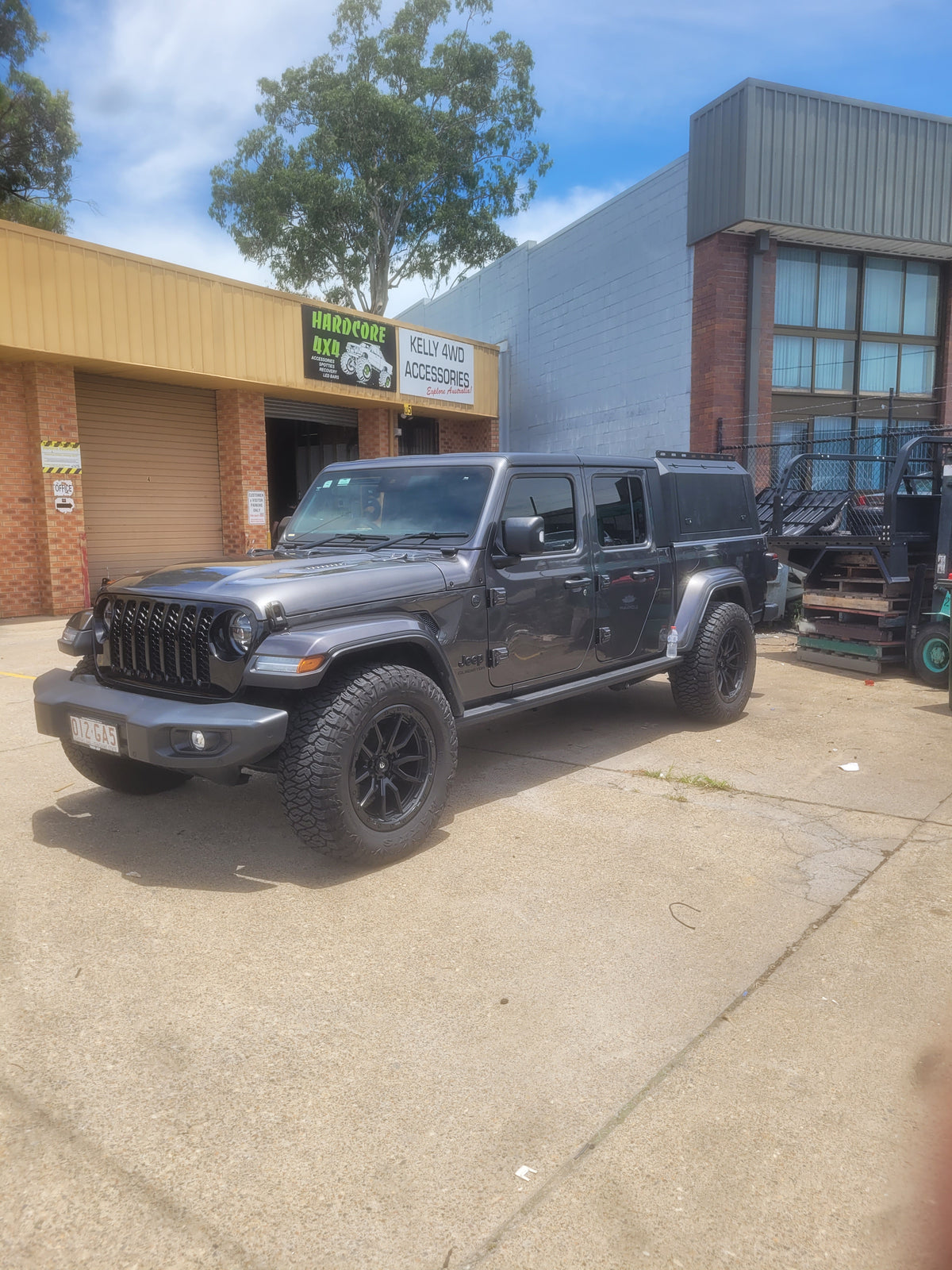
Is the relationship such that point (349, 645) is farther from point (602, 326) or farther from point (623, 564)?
point (602, 326)

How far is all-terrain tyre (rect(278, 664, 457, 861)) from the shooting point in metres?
3.66

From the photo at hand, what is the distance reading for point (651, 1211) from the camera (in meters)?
2.05

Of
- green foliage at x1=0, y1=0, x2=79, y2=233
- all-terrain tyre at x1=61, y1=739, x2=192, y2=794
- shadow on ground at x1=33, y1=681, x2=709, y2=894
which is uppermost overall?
green foliage at x1=0, y1=0, x2=79, y2=233

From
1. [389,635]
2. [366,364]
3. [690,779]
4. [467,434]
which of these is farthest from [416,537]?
[467,434]

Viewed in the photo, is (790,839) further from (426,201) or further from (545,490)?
(426,201)

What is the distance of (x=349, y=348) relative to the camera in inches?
635

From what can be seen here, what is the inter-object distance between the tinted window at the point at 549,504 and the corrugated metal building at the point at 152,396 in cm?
926

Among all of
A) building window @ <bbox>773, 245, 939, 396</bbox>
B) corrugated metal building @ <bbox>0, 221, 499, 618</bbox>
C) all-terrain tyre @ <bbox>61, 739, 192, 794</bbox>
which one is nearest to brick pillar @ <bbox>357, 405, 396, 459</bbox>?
corrugated metal building @ <bbox>0, 221, 499, 618</bbox>

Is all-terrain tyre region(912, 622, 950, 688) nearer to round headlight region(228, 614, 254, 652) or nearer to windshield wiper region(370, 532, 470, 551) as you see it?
windshield wiper region(370, 532, 470, 551)

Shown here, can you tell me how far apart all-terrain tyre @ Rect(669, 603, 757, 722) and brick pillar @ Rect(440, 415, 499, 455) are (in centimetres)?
1392

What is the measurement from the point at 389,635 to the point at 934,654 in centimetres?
592

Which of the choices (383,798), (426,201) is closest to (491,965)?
(383,798)

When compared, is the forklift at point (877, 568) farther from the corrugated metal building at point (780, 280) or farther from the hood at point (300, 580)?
the hood at point (300, 580)

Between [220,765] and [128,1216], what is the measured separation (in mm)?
1700
